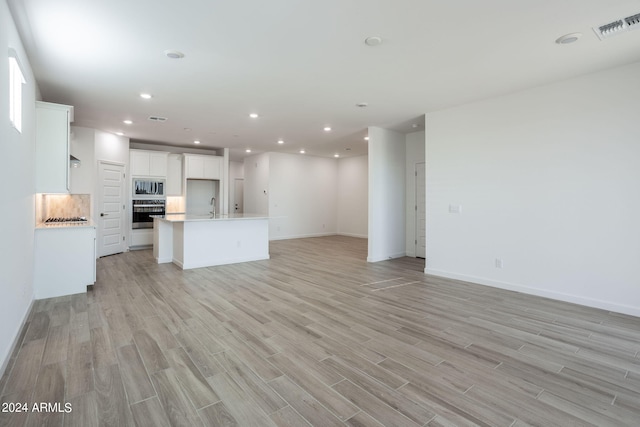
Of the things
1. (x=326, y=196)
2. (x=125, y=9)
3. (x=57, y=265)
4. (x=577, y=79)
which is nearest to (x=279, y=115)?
(x=125, y=9)

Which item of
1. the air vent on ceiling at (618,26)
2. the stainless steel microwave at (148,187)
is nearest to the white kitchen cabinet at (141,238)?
the stainless steel microwave at (148,187)

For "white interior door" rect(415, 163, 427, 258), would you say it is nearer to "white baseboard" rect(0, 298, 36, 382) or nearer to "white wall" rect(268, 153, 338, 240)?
"white wall" rect(268, 153, 338, 240)

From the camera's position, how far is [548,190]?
4.15m

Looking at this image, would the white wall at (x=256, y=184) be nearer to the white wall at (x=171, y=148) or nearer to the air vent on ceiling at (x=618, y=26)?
the white wall at (x=171, y=148)

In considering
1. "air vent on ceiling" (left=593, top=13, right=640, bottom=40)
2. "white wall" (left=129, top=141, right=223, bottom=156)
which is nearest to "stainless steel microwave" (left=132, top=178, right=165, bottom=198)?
"white wall" (left=129, top=141, right=223, bottom=156)

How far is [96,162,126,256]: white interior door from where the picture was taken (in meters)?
6.96

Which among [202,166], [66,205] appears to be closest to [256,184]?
[202,166]

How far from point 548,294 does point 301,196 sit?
7648 millimetres

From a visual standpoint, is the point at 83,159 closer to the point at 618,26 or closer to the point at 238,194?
the point at 238,194

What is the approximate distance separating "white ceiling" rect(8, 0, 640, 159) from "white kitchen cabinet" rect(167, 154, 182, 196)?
10.5 feet

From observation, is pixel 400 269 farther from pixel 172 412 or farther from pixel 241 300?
pixel 172 412

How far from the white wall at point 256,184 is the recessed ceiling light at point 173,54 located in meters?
6.43

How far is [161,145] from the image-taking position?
28.9 feet

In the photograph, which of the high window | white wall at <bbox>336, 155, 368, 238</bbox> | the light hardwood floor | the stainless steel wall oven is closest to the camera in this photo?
the light hardwood floor
